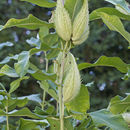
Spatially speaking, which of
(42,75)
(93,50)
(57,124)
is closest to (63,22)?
(42,75)

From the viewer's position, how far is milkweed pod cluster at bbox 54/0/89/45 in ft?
1.85

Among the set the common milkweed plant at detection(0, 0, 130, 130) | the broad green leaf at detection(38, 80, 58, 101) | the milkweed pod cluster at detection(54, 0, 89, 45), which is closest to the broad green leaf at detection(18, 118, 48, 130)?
the common milkweed plant at detection(0, 0, 130, 130)

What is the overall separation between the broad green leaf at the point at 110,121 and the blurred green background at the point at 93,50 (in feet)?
6.19

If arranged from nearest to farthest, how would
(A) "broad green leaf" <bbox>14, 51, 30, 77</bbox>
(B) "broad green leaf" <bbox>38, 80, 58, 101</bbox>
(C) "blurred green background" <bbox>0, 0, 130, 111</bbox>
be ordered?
(A) "broad green leaf" <bbox>14, 51, 30, 77</bbox> → (B) "broad green leaf" <bbox>38, 80, 58, 101</bbox> → (C) "blurred green background" <bbox>0, 0, 130, 111</bbox>

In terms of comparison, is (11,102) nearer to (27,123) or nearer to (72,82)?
(27,123)

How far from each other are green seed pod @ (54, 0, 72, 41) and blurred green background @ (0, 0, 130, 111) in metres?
1.89

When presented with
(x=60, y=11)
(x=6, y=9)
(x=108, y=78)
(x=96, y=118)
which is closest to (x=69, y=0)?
(x=60, y=11)

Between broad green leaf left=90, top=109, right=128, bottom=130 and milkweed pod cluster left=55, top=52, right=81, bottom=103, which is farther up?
milkweed pod cluster left=55, top=52, right=81, bottom=103

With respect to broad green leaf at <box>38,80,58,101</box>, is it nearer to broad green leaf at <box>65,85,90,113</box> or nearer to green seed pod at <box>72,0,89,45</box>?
broad green leaf at <box>65,85,90,113</box>

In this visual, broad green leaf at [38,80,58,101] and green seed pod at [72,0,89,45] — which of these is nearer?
green seed pod at [72,0,89,45]

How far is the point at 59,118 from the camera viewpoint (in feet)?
2.09

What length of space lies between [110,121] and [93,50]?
2311mm

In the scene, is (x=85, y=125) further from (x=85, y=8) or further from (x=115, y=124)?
(x=85, y=8)

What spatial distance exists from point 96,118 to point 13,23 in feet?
0.84
